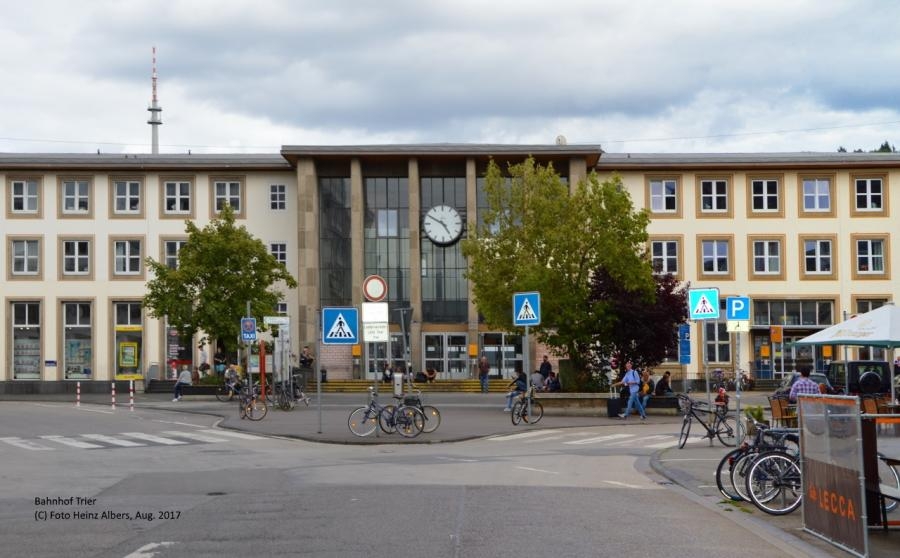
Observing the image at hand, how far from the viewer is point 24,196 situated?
2507 inches

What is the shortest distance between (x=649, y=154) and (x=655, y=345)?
96.5 ft

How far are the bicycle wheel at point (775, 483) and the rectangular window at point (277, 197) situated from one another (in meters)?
53.0

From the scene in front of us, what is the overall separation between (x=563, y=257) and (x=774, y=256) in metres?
27.8

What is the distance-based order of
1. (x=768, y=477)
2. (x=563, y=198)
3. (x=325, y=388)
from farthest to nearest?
(x=325, y=388), (x=563, y=198), (x=768, y=477)

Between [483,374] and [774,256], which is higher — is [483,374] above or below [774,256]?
below

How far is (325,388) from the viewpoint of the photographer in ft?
189

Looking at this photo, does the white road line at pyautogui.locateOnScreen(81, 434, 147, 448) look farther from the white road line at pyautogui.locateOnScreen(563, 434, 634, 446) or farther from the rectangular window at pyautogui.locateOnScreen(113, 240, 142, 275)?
the rectangular window at pyautogui.locateOnScreen(113, 240, 142, 275)

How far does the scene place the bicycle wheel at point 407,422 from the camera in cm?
2616

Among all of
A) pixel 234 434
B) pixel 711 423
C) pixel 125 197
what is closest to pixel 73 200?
pixel 125 197

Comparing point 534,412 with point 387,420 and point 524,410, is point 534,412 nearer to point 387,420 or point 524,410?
point 524,410

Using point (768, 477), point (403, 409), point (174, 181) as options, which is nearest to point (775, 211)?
point (174, 181)

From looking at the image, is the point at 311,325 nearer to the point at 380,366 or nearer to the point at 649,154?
the point at 380,366

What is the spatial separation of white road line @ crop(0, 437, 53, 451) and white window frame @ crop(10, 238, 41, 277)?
3967 centimetres

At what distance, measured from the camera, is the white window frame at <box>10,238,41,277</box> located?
6344cm
